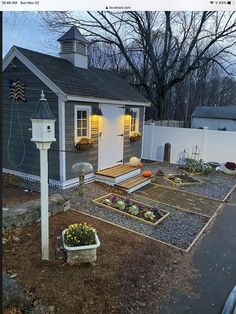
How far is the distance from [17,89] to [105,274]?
5.20 metres

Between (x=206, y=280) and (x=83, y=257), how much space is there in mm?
1578

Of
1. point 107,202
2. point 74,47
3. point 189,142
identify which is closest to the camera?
point 107,202

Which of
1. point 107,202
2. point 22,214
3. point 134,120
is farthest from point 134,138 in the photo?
point 22,214

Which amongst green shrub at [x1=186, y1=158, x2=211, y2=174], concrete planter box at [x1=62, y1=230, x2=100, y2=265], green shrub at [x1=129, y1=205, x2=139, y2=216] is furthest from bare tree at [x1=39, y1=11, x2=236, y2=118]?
concrete planter box at [x1=62, y1=230, x2=100, y2=265]

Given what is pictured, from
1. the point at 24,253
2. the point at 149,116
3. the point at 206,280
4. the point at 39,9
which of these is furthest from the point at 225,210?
the point at 149,116

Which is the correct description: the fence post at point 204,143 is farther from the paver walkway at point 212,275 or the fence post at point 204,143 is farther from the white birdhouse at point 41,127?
the white birdhouse at point 41,127

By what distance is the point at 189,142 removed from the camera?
9.98m

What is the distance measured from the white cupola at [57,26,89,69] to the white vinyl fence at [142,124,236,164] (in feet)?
13.5

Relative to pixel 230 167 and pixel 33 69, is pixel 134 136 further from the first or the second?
pixel 33 69

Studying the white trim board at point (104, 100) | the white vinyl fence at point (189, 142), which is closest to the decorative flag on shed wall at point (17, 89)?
the white trim board at point (104, 100)

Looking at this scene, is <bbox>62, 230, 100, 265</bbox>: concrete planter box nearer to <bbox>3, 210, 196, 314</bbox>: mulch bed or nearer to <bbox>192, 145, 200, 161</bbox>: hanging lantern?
<bbox>3, 210, 196, 314</bbox>: mulch bed

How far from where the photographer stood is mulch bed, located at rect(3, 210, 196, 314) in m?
2.75

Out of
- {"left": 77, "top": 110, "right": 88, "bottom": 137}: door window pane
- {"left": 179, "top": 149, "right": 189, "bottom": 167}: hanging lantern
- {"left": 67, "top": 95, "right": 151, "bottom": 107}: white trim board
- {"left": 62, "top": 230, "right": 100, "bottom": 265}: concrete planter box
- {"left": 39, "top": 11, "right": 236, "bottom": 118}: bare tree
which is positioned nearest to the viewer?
{"left": 62, "top": 230, "right": 100, "bottom": 265}: concrete planter box

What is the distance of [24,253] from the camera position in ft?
11.3
